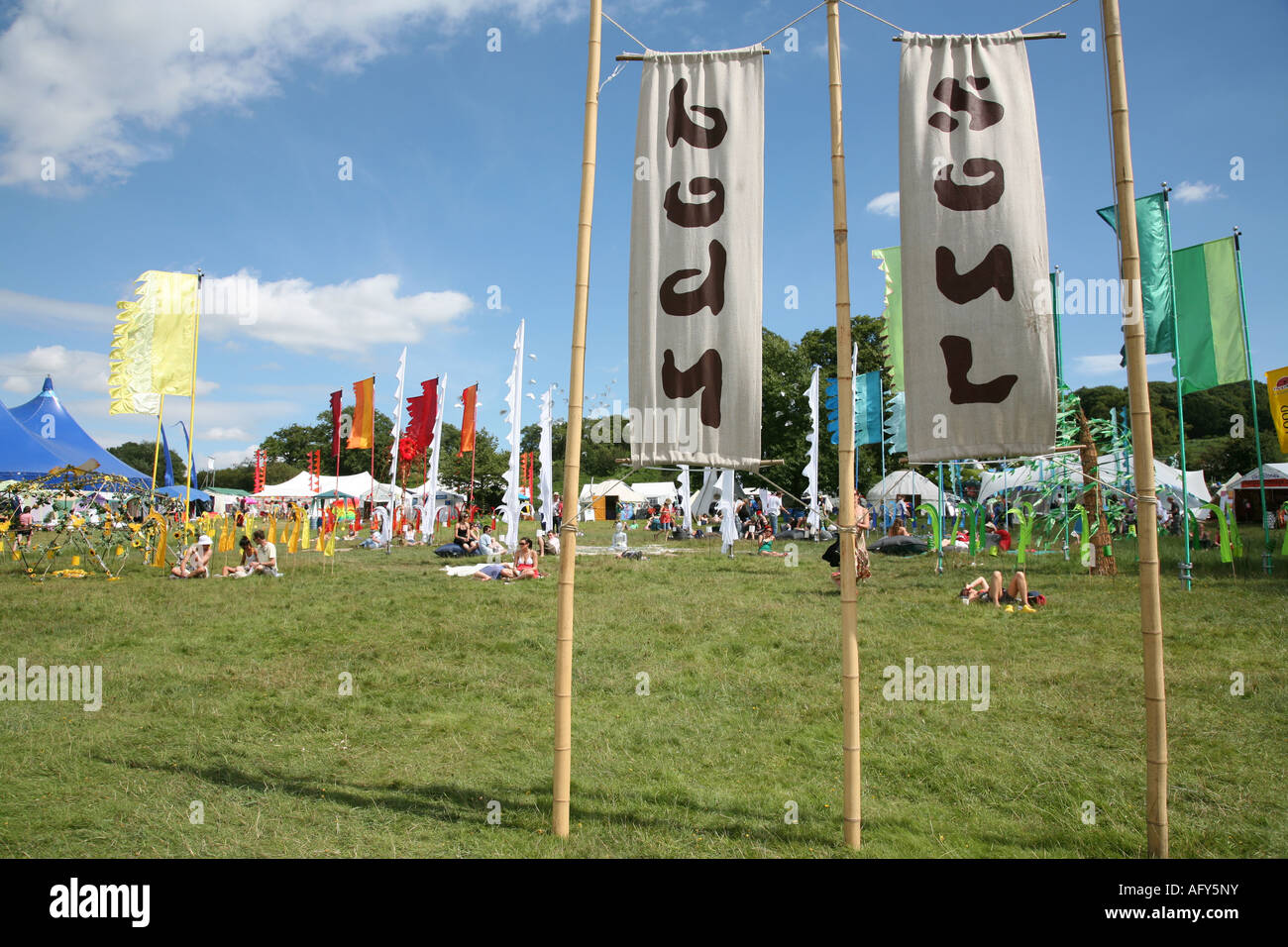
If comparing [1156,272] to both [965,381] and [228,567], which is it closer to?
[965,381]

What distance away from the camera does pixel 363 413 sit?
2195 centimetres

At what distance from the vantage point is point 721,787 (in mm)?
5227

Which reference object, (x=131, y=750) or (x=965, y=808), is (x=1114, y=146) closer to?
(x=965, y=808)

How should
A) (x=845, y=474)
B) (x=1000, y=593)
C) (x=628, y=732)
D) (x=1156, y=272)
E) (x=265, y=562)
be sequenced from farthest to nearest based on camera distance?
(x=265, y=562) < (x=1156, y=272) < (x=1000, y=593) < (x=628, y=732) < (x=845, y=474)

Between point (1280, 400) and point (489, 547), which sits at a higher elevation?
point (1280, 400)

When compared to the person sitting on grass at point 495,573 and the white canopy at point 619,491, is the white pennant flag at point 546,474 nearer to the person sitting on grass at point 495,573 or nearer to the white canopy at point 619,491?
the person sitting on grass at point 495,573

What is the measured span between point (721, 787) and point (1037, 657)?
5097 mm

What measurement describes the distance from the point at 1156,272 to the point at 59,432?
32517 millimetres

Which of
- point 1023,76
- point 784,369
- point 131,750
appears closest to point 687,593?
point 131,750

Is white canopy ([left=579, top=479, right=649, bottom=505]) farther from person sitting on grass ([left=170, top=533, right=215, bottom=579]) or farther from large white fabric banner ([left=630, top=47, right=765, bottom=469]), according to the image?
large white fabric banner ([left=630, top=47, right=765, bottom=469])

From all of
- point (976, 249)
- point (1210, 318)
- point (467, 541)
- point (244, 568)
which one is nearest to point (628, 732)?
point (976, 249)

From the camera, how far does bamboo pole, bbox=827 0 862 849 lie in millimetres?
4309

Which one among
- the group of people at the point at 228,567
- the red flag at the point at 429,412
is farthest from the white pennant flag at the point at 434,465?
the group of people at the point at 228,567

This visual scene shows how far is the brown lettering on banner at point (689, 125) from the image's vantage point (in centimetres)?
490
